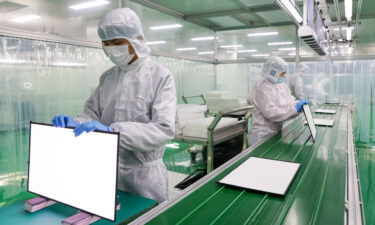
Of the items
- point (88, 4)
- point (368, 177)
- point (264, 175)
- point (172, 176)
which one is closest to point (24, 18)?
point (88, 4)

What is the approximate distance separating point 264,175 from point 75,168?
0.82 metres

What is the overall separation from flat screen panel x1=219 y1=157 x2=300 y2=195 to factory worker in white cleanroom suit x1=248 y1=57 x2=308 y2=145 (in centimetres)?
96

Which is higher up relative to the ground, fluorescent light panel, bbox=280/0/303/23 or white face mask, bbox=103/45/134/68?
fluorescent light panel, bbox=280/0/303/23

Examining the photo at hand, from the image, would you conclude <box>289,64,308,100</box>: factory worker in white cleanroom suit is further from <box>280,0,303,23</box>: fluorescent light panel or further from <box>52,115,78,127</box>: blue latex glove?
<box>52,115,78,127</box>: blue latex glove

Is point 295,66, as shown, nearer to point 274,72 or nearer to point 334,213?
point 274,72

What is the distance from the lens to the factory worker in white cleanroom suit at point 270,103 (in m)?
2.36

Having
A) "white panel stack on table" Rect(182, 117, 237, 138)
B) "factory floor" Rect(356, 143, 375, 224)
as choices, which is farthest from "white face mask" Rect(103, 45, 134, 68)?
"factory floor" Rect(356, 143, 375, 224)

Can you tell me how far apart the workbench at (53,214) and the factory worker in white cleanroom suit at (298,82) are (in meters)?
4.84

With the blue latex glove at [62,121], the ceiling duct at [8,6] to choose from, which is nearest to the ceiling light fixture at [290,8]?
the blue latex glove at [62,121]

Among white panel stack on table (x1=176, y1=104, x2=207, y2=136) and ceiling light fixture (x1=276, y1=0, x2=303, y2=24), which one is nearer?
ceiling light fixture (x1=276, y1=0, x2=303, y2=24)

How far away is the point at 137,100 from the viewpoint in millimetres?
1354

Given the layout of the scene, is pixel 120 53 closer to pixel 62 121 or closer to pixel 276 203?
pixel 62 121

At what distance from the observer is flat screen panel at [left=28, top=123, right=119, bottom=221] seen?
795mm

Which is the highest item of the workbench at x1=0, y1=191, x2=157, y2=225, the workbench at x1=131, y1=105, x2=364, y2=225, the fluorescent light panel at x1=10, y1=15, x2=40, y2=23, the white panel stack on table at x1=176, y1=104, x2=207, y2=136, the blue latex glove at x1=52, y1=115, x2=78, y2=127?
the fluorescent light panel at x1=10, y1=15, x2=40, y2=23
